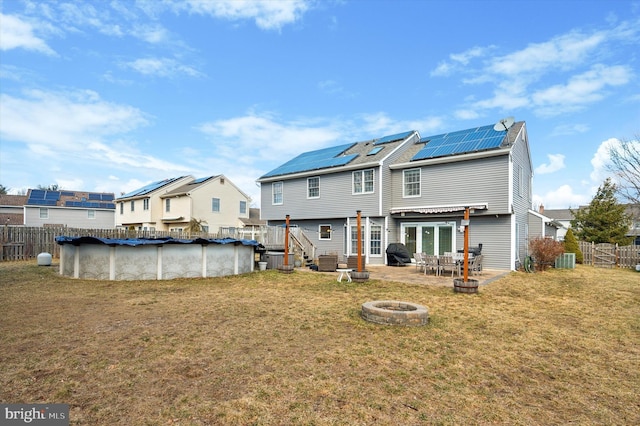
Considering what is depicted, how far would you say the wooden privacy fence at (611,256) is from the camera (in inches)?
750

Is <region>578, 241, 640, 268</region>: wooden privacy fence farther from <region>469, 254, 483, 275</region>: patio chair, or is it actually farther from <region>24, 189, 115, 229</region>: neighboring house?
<region>24, 189, 115, 229</region>: neighboring house

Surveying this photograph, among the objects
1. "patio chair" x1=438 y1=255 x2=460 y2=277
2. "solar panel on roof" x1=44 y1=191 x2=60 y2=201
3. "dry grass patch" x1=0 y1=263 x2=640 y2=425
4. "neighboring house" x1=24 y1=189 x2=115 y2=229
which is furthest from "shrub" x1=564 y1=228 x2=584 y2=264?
"solar panel on roof" x1=44 y1=191 x2=60 y2=201

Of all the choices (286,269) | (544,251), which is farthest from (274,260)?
(544,251)

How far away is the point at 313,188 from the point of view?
2120 cm

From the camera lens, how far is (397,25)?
1571 centimetres

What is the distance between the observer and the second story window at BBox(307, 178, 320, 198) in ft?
68.8

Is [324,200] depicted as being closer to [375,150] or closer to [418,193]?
[375,150]

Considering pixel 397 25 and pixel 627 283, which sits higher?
pixel 397 25

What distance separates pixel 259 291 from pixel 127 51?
13026mm

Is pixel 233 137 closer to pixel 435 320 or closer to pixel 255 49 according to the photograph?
pixel 255 49

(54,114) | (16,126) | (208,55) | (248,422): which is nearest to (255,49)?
(208,55)

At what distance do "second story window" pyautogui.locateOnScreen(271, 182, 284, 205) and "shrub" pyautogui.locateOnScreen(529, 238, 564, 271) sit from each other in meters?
15.4

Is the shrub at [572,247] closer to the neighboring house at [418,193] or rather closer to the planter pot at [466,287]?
the neighboring house at [418,193]

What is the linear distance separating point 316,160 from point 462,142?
31.1 ft
